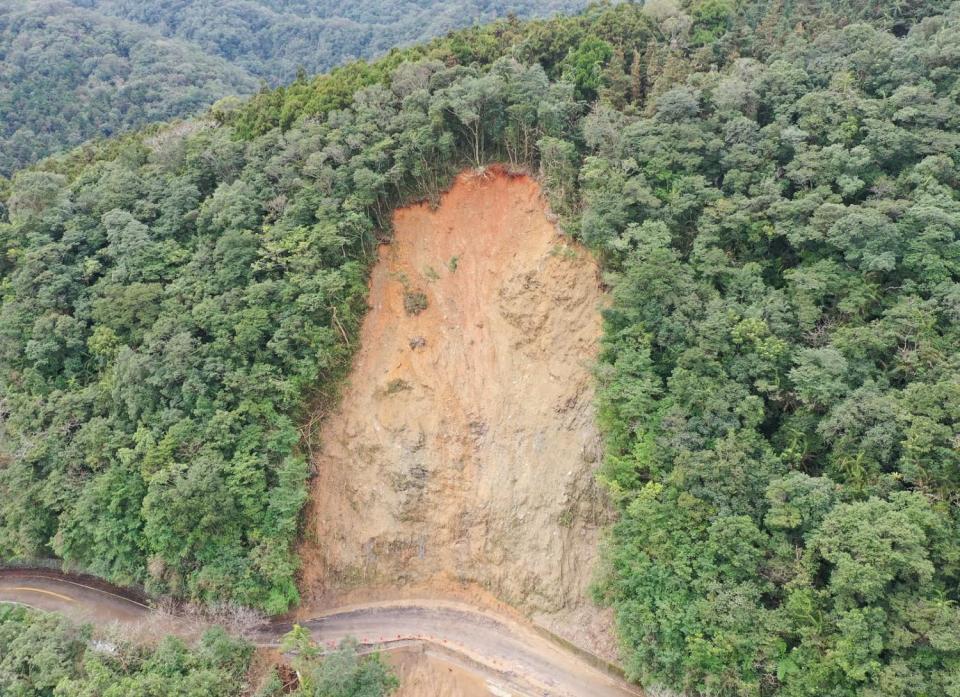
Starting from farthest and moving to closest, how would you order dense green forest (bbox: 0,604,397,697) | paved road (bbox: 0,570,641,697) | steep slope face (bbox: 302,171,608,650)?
steep slope face (bbox: 302,171,608,650) < paved road (bbox: 0,570,641,697) < dense green forest (bbox: 0,604,397,697)

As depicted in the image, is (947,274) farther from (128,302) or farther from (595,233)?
(128,302)

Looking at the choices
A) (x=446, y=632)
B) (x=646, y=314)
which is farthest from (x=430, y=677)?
(x=646, y=314)

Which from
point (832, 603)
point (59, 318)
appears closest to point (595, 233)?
point (832, 603)

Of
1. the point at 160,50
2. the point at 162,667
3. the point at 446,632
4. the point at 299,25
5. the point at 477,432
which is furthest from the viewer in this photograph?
the point at 299,25

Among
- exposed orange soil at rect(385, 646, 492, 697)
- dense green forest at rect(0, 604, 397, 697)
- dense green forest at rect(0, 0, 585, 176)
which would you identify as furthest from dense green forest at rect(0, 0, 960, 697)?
dense green forest at rect(0, 0, 585, 176)

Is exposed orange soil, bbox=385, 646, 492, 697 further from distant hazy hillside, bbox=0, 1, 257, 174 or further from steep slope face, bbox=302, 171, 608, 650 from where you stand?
distant hazy hillside, bbox=0, 1, 257, 174

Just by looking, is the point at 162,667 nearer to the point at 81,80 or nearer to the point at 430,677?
the point at 430,677

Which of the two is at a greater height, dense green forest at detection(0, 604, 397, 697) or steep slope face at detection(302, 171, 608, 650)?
steep slope face at detection(302, 171, 608, 650)
